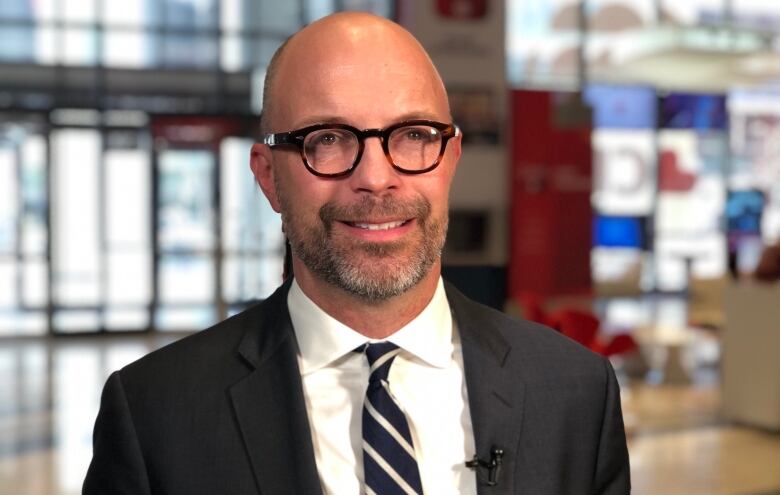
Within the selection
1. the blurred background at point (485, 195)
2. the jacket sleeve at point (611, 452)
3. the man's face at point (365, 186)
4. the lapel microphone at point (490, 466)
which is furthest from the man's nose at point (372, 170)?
the blurred background at point (485, 195)

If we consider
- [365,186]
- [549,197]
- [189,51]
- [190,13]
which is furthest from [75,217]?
[365,186]

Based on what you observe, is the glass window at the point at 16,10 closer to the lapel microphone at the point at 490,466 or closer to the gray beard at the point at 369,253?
the gray beard at the point at 369,253

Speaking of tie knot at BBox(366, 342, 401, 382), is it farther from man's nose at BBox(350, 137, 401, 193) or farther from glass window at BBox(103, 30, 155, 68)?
glass window at BBox(103, 30, 155, 68)

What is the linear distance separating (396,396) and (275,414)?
18cm

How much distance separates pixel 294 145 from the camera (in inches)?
55.0

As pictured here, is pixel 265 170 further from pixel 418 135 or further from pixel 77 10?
pixel 77 10

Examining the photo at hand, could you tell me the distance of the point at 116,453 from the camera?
145 cm

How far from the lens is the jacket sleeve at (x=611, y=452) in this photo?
62.3 inches

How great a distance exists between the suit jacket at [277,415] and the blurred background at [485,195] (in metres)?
2.44

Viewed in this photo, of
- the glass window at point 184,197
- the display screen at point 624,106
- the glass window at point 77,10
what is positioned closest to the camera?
the glass window at point 184,197

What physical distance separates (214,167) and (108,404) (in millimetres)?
13351

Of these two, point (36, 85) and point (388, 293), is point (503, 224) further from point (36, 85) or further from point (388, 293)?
point (388, 293)

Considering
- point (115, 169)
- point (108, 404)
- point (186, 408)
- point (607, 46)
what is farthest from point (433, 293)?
point (607, 46)

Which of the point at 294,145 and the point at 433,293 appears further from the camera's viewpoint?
the point at 433,293
